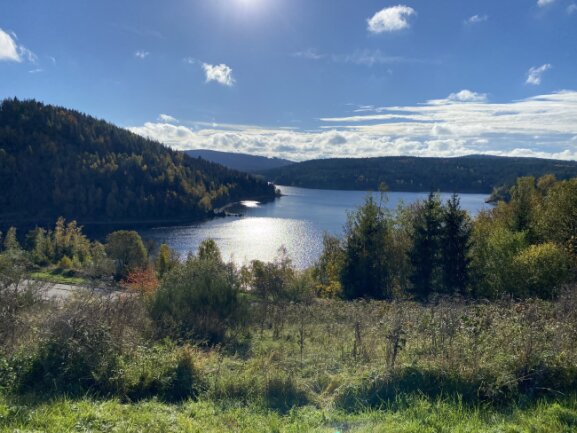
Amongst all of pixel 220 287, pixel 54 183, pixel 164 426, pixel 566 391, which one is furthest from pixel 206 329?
pixel 54 183

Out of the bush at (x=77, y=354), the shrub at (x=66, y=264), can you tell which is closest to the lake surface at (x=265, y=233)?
the shrub at (x=66, y=264)

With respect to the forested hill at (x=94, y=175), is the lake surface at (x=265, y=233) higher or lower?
lower

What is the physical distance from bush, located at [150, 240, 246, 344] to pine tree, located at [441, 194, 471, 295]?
15394mm

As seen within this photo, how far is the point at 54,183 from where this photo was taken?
10625 centimetres

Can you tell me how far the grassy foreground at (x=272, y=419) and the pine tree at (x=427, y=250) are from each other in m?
19.5

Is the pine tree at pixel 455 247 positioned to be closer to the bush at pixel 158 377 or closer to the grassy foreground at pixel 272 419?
the grassy foreground at pixel 272 419

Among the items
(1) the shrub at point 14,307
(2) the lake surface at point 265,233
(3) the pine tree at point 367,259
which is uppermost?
(1) the shrub at point 14,307

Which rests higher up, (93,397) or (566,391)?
(566,391)

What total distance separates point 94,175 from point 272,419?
4719 inches

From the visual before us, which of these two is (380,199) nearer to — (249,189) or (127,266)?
(127,266)

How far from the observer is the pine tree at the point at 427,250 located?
78.4ft

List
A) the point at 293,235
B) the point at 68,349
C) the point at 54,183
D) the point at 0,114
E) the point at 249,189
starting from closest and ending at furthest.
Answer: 1. the point at 68,349
2. the point at 293,235
3. the point at 54,183
4. the point at 0,114
5. the point at 249,189

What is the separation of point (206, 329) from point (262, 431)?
5.06m

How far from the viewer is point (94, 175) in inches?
4461
